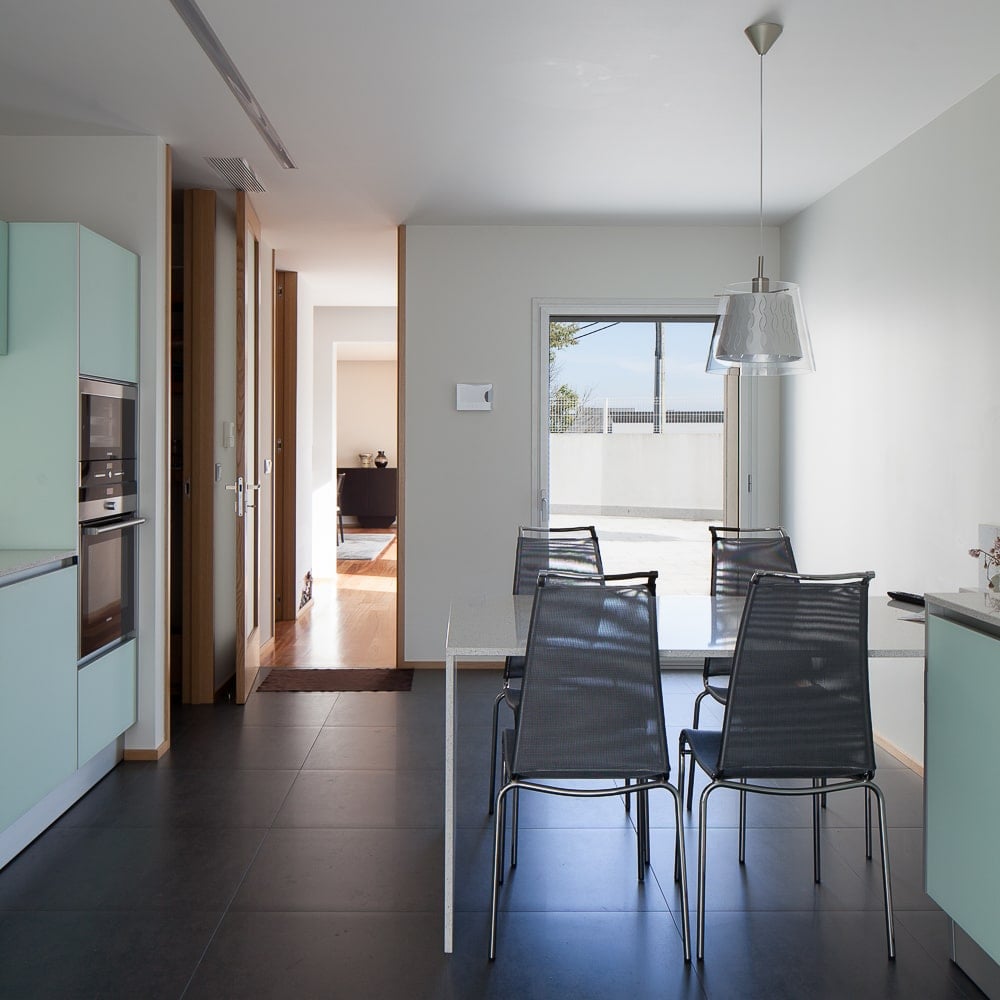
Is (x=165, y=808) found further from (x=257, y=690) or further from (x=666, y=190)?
(x=666, y=190)

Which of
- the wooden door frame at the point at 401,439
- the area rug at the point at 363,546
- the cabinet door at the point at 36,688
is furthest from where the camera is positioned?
the area rug at the point at 363,546

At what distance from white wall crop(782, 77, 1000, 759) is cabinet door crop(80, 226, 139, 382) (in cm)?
331

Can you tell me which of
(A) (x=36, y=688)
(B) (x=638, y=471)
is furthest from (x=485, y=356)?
(A) (x=36, y=688)

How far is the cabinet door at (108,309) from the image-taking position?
11.4 ft

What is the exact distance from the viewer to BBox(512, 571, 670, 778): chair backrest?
7.91 feet

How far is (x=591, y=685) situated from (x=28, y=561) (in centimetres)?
192

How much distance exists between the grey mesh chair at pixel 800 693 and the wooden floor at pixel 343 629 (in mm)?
3547

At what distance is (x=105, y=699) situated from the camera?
3639mm

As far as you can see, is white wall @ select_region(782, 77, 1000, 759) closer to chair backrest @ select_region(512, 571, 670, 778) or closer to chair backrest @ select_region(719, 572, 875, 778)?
chair backrest @ select_region(719, 572, 875, 778)

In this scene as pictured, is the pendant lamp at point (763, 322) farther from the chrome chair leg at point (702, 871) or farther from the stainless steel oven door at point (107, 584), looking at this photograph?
the stainless steel oven door at point (107, 584)

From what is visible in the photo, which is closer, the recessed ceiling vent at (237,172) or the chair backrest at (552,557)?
the chair backrest at (552,557)

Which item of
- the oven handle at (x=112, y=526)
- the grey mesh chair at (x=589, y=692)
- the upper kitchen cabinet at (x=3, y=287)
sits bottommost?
the grey mesh chair at (x=589, y=692)

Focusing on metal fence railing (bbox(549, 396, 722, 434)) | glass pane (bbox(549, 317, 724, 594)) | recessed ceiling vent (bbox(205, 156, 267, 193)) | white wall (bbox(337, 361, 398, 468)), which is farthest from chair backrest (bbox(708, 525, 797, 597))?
white wall (bbox(337, 361, 398, 468))

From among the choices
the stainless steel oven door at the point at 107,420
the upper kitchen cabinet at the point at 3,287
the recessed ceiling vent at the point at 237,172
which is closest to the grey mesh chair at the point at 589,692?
the stainless steel oven door at the point at 107,420
